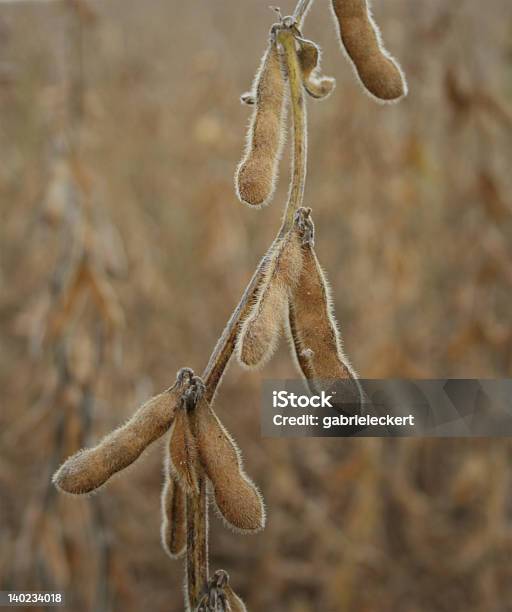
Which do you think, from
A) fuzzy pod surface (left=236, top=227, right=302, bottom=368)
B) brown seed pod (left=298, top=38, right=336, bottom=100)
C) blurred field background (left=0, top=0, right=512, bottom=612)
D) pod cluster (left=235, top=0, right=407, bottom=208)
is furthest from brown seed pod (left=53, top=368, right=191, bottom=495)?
blurred field background (left=0, top=0, right=512, bottom=612)

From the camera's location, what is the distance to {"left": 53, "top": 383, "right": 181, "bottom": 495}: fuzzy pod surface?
2.19ft

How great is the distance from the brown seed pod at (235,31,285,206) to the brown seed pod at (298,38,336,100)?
26 mm

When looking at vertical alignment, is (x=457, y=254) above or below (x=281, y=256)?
above

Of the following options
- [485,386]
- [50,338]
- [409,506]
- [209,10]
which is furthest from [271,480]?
[209,10]

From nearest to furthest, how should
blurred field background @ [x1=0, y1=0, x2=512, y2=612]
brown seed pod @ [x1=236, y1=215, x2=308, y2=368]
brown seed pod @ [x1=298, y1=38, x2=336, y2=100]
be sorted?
brown seed pod @ [x1=236, y1=215, x2=308, y2=368] < brown seed pod @ [x1=298, y1=38, x2=336, y2=100] < blurred field background @ [x1=0, y1=0, x2=512, y2=612]

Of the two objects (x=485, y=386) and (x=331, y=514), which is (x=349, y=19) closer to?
(x=485, y=386)

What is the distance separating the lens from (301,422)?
1.18 m

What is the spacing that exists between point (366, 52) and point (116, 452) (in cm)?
45

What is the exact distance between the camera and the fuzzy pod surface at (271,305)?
0.63m

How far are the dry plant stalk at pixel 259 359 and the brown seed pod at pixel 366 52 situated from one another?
0.15 ft

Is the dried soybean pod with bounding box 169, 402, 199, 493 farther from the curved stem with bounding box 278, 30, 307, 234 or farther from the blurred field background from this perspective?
the blurred field background

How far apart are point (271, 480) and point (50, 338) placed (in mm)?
1362

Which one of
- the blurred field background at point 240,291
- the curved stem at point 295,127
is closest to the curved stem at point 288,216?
the curved stem at point 295,127

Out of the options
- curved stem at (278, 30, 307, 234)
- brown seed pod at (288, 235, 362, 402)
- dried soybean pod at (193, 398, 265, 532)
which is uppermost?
curved stem at (278, 30, 307, 234)
